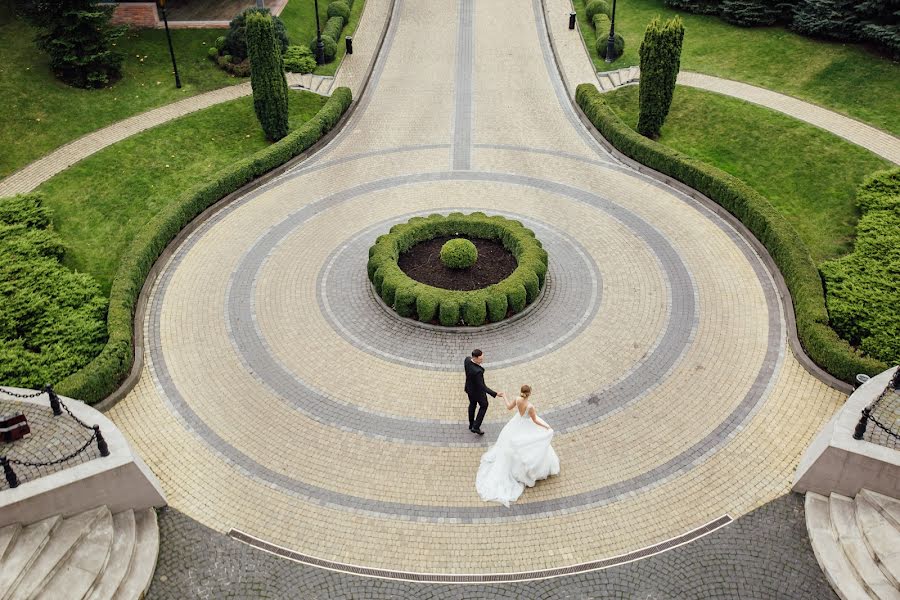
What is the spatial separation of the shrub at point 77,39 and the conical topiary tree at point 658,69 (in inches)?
830

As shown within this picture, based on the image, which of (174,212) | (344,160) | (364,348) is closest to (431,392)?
(364,348)

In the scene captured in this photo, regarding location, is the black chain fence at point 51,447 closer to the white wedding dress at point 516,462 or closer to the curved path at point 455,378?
the curved path at point 455,378

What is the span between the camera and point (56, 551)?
12516 mm

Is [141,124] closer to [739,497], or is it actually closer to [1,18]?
[1,18]

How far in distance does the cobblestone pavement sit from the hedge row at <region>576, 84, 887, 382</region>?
16.5 ft

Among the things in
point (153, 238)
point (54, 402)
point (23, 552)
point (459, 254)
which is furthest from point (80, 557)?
point (459, 254)

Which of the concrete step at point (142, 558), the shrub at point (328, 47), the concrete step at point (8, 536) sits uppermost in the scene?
the shrub at point (328, 47)

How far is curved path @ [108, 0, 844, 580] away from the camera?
45.5ft

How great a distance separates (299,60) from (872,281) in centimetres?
2480

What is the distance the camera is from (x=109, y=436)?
13945mm

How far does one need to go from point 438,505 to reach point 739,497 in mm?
5869

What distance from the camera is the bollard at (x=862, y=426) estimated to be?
13172 mm

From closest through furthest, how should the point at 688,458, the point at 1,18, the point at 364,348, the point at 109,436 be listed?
the point at 109,436 < the point at 688,458 < the point at 364,348 < the point at 1,18

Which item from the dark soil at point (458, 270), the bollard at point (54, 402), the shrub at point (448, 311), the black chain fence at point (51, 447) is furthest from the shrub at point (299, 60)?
the bollard at point (54, 402)
